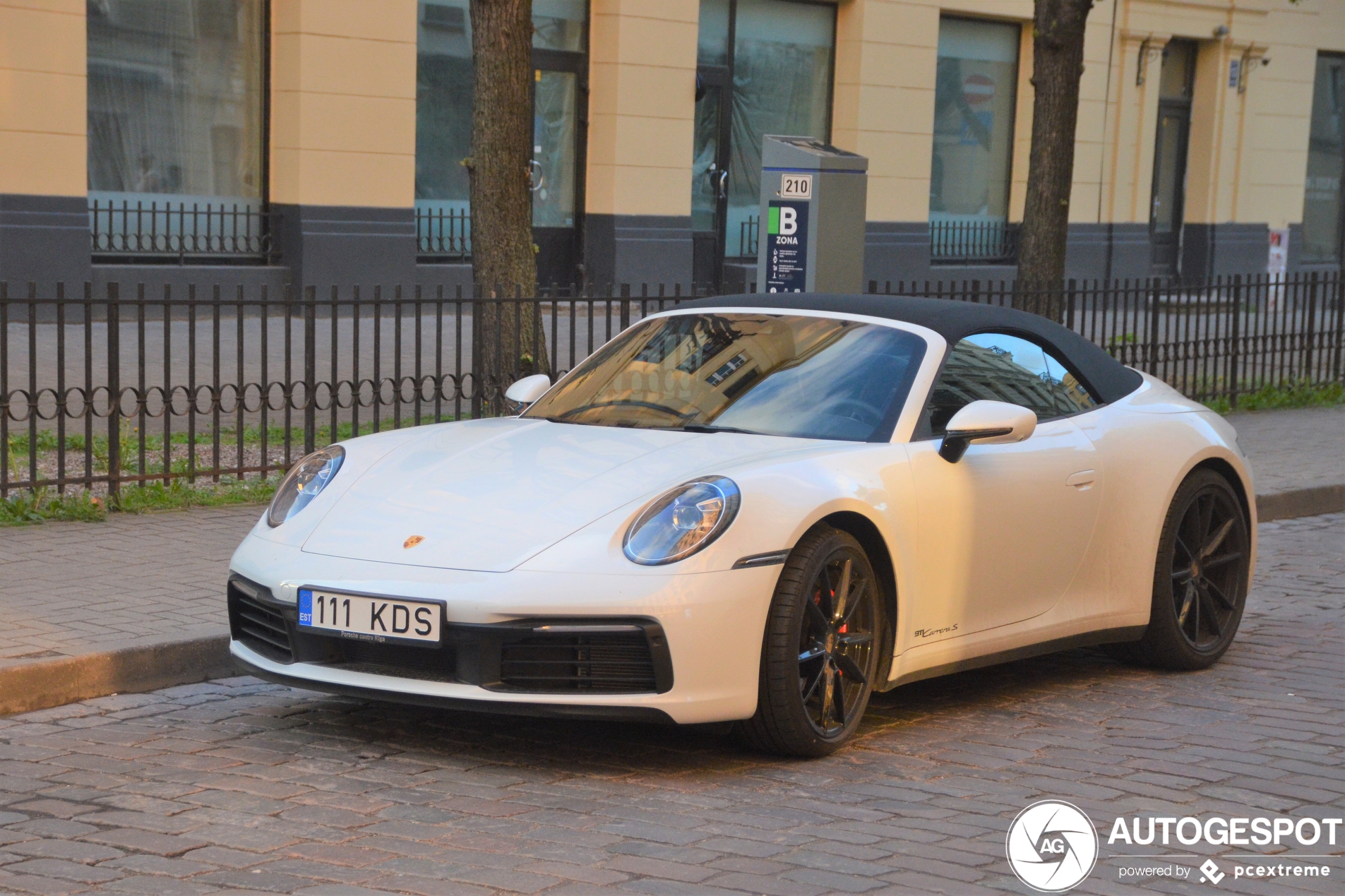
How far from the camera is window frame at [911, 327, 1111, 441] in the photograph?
5691mm

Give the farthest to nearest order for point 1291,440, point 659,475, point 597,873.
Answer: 1. point 1291,440
2. point 659,475
3. point 597,873

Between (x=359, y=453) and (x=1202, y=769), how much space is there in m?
2.80

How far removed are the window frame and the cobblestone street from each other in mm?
961

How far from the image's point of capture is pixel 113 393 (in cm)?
857

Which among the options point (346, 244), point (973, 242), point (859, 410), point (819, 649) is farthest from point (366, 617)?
point (973, 242)

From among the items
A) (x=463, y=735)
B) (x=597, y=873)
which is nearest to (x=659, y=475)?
(x=463, y=735)

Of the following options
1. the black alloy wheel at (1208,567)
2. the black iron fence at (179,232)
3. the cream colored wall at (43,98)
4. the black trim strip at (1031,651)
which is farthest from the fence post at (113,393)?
the black iron fence at (179,232)

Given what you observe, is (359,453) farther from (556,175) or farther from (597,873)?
(556,175)

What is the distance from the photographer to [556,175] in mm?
20688

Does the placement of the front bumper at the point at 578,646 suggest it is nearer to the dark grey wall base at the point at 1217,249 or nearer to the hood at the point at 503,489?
the hood at the point at 503,489

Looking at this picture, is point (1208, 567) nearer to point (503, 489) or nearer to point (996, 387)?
point (996, 387)

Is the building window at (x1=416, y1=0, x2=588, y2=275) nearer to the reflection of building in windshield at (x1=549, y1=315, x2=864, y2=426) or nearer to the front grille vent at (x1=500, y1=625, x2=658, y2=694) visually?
the reflection of building in windshield at (x1=549, y1=315, x2=864, y2=426)

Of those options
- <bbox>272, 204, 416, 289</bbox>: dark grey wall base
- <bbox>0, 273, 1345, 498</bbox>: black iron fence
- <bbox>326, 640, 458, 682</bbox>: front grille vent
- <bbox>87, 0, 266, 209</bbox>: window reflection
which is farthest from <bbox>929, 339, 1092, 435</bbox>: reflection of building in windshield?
<bbox>87, 0, 266, 209</bbox>: window reflection

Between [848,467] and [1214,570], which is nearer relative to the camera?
[848,467]
